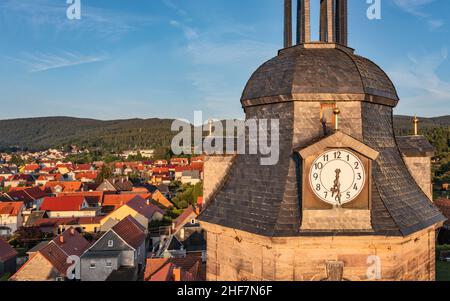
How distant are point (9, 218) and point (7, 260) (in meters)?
22.8

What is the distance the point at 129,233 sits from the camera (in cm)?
3966

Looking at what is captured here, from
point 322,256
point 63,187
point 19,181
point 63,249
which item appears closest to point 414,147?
point 322,256

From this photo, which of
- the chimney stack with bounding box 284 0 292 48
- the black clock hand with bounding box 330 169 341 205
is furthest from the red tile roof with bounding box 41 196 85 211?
the black clock hand with bounding box 330 169 341 205

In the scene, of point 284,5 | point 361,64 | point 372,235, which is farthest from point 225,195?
point 284,5

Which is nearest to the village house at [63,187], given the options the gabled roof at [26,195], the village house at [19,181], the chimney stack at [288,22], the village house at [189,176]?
the gabled roof at [26,195]

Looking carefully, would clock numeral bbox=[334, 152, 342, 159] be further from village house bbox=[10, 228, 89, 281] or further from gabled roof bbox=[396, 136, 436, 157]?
village house bbox=[10, 228, 89, 281]

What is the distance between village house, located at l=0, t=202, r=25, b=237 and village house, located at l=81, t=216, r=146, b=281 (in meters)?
30.8

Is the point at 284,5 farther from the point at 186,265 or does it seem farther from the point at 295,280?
the point at 186,265

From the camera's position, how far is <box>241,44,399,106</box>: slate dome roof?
7648 millimetres

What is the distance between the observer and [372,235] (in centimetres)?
686

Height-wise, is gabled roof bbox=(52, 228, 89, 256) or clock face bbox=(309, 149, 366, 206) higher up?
clock face bbox=(309, 149, 366, 206)

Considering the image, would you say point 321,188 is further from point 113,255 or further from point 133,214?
point 133,214

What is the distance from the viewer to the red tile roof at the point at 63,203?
2501 inches
